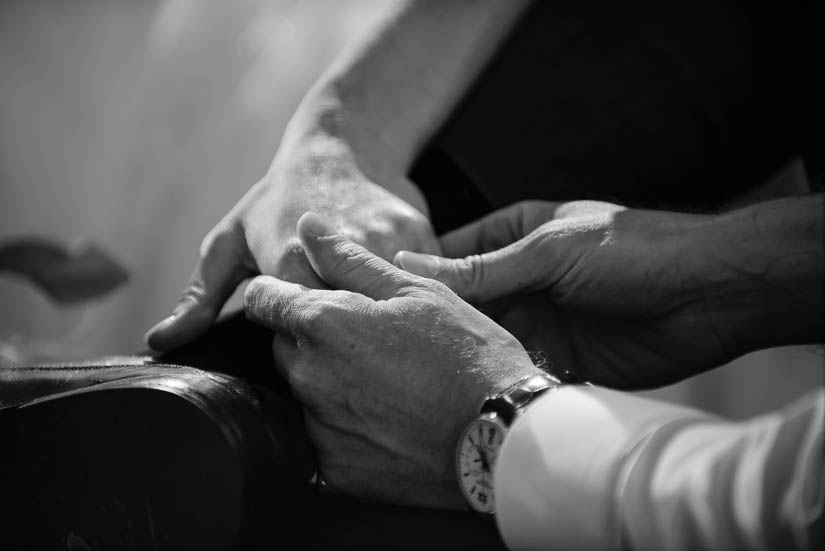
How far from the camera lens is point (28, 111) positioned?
6.54ft

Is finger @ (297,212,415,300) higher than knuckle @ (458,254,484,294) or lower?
higher

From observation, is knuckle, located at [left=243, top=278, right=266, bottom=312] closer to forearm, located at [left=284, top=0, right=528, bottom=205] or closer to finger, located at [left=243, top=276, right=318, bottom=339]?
finger, located at [left=243, top=276, right=318, bottom=339]

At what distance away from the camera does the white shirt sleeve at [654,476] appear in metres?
0.31

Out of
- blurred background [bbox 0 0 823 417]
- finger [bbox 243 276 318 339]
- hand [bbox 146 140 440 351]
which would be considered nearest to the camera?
finger [bbox 243 276 318 339]

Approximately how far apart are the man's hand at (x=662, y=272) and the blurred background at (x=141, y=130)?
75 cm

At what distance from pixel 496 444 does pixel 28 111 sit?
1.98 m

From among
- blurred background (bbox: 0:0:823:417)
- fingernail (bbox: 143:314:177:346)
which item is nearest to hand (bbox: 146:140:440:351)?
fingernail (bbox: 143:314:177:346)

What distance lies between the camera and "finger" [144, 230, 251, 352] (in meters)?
0.73

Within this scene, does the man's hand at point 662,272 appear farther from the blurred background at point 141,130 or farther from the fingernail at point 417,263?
the blurred background at point 141,130

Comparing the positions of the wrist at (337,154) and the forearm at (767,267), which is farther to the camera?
the wrist at (337,154)

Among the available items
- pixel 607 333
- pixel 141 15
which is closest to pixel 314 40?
pixel 141 15

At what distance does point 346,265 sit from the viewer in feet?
2.01

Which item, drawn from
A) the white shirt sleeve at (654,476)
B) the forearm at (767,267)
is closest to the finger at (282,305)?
Result: the white shirt sleeve at (654,476)

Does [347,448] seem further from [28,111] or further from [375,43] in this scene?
[28,111]
